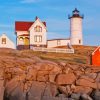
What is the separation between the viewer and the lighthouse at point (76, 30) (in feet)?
214

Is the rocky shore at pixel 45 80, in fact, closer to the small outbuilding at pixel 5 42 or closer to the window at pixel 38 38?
the small outbuilding at pixel 5 42

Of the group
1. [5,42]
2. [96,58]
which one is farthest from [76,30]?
[96,58]

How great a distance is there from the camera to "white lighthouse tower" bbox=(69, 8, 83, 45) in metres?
65.2

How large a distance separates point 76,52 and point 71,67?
17.0 m

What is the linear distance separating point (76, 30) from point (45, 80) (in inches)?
1074

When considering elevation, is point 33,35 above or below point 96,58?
above

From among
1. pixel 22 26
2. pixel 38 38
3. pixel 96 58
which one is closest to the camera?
pixel 96 58

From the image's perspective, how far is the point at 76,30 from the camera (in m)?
65.4

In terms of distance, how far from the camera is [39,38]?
63875 millimetres

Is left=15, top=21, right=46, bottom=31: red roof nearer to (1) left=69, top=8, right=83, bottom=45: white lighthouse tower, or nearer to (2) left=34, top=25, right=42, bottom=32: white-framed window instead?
(2) left=34, top=25, right=42, bottom=32: white-framed window

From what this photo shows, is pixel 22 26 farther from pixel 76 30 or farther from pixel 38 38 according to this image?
pixel 76 30

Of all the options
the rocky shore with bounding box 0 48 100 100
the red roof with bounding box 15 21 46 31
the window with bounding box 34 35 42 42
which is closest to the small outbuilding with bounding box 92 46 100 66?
the rocky shore with bounding box 0 48 100 100

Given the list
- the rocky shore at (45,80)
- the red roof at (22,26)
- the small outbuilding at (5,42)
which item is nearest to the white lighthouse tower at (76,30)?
the red roof at (22,26)

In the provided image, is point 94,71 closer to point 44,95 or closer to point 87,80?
point 87,80
